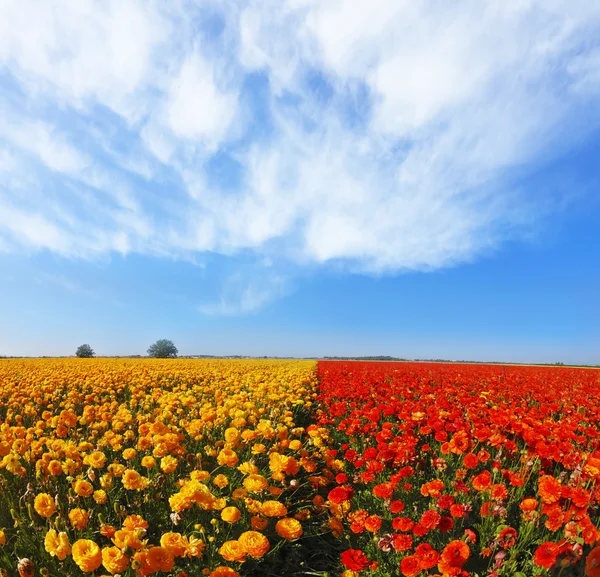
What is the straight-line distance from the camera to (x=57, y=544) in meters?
2.16

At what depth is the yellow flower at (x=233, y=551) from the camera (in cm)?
215

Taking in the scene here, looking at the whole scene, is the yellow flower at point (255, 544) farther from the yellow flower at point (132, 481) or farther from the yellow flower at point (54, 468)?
the yellow flower at point (54, 468)

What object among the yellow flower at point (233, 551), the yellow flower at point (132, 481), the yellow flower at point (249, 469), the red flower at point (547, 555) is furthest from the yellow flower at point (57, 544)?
the red flower at point (547, 555)

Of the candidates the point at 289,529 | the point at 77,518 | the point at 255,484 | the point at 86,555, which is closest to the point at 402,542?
the point at 289,529

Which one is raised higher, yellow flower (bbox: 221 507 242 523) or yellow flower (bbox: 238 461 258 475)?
yellow flower (bbox: 238 461 258 475)

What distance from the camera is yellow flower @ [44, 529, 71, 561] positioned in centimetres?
209

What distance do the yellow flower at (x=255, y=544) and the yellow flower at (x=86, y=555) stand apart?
0.82 m

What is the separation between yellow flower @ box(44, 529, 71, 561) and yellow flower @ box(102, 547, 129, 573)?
1.10ft

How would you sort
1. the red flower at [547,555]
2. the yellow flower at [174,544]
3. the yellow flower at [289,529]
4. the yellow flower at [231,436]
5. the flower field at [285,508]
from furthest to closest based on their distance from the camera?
the yellow flower at [231,436]
the yellow flower at [289,529]
the flower field at [285,508]
the yellow flower at [174,544]
the red flower at [547,555]

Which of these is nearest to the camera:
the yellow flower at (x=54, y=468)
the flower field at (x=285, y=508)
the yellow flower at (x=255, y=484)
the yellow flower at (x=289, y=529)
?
the flower field at (x=285, y=508)

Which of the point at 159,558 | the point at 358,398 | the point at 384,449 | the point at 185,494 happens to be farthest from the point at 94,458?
the point at 358,398

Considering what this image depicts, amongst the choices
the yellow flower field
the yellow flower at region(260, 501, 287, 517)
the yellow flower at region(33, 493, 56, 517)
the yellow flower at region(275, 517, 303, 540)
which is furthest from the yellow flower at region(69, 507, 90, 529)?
the yellow flower at region(275, 517, 303, 540)

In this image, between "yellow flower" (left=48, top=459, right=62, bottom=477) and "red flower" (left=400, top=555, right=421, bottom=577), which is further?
"yellow flower" (left=48, top=459, right=62, bottom=477)

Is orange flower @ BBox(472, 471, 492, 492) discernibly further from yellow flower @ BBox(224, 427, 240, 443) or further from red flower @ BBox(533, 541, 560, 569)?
yellow flower @ BBox(224, 427, 240, 443)
